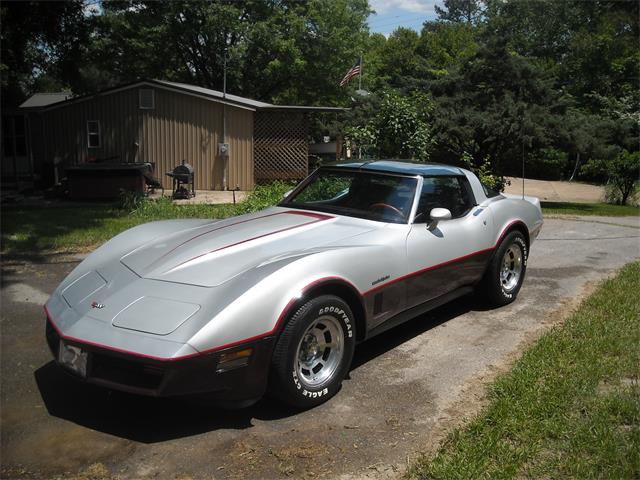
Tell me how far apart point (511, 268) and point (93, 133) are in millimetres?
16782

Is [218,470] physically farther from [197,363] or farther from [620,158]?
[620,158]

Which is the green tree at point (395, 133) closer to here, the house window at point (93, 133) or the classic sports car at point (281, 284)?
the classic sports car at point (281, 284)

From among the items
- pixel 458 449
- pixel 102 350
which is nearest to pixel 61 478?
pixel 102 350

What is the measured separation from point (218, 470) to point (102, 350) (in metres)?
0.88

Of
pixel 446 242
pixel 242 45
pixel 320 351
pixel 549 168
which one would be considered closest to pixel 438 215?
pixel 446 242

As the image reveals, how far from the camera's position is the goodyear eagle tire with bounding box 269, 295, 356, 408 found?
338cm

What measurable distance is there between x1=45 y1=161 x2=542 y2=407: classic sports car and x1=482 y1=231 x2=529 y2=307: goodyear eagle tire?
0.03 metres

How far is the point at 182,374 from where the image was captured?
9.96 ft

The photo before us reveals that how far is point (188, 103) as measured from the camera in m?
19.1

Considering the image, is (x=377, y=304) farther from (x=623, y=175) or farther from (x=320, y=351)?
(x=623, y=175)

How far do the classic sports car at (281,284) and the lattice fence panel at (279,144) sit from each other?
14.9m

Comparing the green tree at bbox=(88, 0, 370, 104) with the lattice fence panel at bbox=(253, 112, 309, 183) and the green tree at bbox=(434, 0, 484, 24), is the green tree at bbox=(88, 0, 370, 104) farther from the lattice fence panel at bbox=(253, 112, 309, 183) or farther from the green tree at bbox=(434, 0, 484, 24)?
the green tree at bbox=(434, 0, 484, 24)

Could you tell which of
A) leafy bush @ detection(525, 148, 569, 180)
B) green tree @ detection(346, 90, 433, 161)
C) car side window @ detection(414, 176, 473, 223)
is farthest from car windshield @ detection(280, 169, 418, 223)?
leafy bush @ detection(525, 148, 569, 180)

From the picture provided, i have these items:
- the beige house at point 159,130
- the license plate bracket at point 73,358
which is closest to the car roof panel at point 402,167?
the license plate bracket at point 73,358
